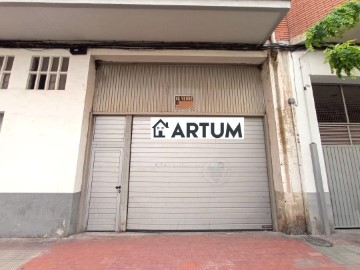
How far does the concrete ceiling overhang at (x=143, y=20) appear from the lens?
4797mm

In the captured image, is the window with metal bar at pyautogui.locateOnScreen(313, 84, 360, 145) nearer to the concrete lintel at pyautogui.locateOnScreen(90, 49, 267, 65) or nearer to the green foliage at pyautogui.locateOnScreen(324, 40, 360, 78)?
the concrete lintel at pyautogui.locateOnScreen(90, 49, 267, 65)

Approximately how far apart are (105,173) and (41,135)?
1.78 meters

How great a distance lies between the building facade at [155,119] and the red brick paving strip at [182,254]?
686 mm

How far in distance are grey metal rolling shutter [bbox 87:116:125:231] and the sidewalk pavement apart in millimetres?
442

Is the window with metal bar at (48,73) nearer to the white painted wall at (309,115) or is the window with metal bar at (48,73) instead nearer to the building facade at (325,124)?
the building facade at (325,124)

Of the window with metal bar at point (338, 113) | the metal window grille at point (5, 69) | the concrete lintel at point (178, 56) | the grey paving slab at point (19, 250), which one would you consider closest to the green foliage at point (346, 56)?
the concrete lintel at point (178, 56)

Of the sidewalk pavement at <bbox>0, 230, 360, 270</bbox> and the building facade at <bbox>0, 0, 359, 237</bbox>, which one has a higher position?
the building facade at <bbox>0, 0, 359, 237</bbox>

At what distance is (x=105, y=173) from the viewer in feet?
19.1

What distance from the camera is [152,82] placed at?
20.9 ft

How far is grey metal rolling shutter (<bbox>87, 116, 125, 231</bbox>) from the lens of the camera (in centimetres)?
558

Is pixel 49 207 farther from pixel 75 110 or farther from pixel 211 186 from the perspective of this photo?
pixel 211 186

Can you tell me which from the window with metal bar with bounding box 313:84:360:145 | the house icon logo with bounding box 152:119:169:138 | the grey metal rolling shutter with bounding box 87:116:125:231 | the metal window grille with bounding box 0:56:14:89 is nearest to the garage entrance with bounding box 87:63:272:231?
the grey metal rolling shutter with bounding box 87:116:125:231

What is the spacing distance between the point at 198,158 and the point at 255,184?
166 centimetres

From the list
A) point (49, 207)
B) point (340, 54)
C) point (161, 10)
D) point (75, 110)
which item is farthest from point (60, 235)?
point (340, 54)
